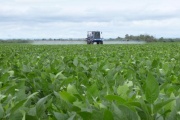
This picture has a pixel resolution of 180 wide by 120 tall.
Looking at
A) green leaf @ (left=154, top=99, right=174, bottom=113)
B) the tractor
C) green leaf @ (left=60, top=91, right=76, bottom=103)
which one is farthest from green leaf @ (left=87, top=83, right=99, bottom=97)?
the tractor

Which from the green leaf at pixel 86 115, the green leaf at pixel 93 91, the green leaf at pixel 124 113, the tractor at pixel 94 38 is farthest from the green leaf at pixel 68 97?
the tractor at pixel 94 38

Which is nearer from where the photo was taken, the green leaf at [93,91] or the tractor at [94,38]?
the green leaf at [93,91]

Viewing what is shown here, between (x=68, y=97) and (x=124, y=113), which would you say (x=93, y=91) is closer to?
(x=68, y=97)

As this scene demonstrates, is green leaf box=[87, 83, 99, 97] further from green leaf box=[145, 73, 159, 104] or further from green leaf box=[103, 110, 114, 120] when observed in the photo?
green leaf box=[103, 110, 114, 120]

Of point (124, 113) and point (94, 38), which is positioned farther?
point (94, 38)

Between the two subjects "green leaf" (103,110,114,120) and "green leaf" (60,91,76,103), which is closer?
"green leaf" (103,110,114,120)

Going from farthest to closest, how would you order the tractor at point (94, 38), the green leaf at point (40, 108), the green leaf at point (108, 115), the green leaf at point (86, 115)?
the tractor at point (94, 38), the green leaf at point (40, 108), the green leaf at point (86, 115), the green leaf at point (108, 115)

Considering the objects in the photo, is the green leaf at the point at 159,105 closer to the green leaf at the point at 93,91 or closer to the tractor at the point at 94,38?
the green leaf at the point at 93,91

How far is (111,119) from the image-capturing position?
1.32m

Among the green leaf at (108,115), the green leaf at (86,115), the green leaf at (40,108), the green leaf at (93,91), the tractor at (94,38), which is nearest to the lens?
the green leaf at (108,115)

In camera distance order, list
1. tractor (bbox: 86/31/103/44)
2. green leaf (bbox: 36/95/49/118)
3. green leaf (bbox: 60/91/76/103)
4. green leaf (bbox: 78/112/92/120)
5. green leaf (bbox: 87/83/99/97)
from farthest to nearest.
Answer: tractor (bbox: 86/31/103/44) → green leaf (bbox: 87/83/99/97) → green leaf (bbox: 60/91/76/103) → green leaf (bbox: 36/95/49/118) → green leaf (bbox: 78/112/92/120)

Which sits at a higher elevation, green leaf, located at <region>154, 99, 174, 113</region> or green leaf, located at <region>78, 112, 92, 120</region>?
green leaf, located at <region>154, 99, 174, 113</region>

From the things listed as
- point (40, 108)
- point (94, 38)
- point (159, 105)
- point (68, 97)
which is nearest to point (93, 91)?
point (68, 97)

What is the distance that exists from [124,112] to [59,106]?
528mm
